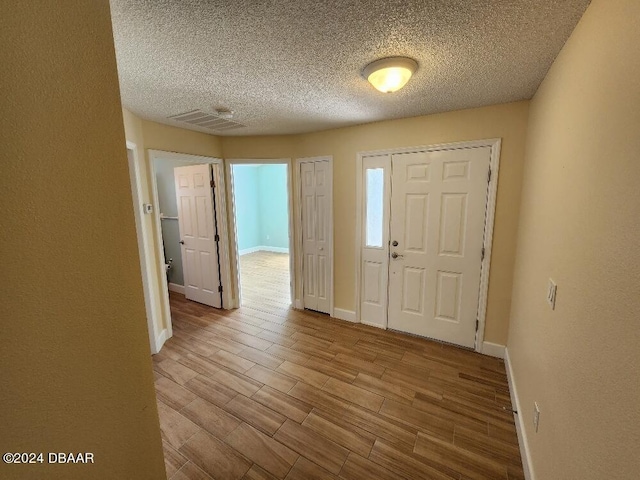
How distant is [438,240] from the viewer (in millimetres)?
2748

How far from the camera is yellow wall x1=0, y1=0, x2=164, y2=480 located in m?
0.52

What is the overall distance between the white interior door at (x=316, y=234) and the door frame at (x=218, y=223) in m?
1.03

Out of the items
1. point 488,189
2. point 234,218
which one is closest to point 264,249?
point 234,218

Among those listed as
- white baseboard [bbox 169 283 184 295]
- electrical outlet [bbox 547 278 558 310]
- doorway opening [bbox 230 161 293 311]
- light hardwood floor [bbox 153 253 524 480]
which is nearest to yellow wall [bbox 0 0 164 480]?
light hardwood floor [bbox 153 253 524 480]

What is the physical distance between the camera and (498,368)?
2473 mm

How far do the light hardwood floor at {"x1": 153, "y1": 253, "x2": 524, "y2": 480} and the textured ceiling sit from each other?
2306mm

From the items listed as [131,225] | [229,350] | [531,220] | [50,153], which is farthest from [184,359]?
[531,220]

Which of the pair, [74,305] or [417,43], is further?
[417,43]

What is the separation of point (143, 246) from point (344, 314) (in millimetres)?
2325

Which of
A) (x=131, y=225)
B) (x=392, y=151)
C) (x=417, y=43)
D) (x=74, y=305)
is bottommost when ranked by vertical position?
(x=74, y=305)

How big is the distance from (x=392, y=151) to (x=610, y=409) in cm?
248

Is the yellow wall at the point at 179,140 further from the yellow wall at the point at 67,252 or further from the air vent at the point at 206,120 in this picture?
the yellow wall at the point at 67,252

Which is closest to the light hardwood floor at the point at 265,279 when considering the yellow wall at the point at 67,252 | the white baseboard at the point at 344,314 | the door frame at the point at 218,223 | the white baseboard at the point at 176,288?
the door frame at the point at 218,223

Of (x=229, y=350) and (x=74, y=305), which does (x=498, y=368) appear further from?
(x=74, y=305)
